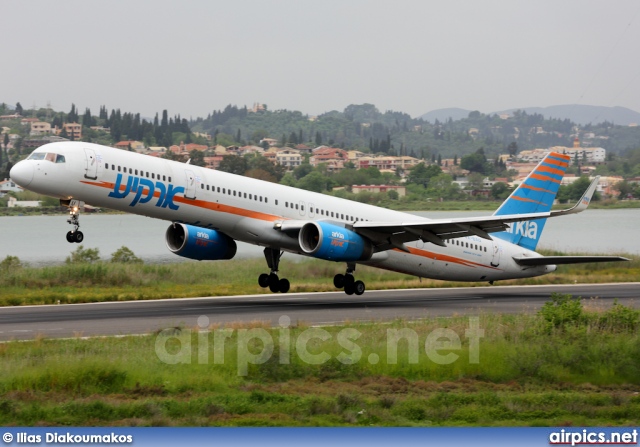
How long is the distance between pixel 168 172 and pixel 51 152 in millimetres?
4100

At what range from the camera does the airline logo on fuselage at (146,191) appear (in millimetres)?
33469

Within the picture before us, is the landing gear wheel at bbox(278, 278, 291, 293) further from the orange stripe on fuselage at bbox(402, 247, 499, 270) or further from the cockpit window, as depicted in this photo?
the cockpit window

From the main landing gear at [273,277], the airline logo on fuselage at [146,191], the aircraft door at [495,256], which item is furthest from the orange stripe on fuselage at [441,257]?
the airline logo on fuselage at [146,191]

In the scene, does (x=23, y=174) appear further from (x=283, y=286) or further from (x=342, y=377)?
(x=342, y=377)

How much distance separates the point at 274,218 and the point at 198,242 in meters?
3.34

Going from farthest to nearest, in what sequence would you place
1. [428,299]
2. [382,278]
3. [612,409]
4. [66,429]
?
[382,278] → [428,299] → [612,409] → [66,429]

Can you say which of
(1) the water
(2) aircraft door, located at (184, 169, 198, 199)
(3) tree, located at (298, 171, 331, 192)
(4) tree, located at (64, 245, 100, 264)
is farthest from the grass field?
(3) tree, located at (298, 171, 331, 192)

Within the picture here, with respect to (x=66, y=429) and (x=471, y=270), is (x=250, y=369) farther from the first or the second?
(x=471, y=270)

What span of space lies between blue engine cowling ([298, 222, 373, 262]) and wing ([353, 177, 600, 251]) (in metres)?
0.92

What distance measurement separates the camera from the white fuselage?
3297 cm

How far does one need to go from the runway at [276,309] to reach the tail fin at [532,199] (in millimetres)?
2596

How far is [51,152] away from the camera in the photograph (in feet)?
109

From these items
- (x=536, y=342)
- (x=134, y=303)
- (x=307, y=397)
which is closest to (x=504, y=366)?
(x=536, y=342)

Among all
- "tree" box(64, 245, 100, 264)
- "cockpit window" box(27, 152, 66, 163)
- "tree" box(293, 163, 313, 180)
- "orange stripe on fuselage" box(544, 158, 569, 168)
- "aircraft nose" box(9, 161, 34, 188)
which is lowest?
"tree" box(64, 245, 100, 264)
